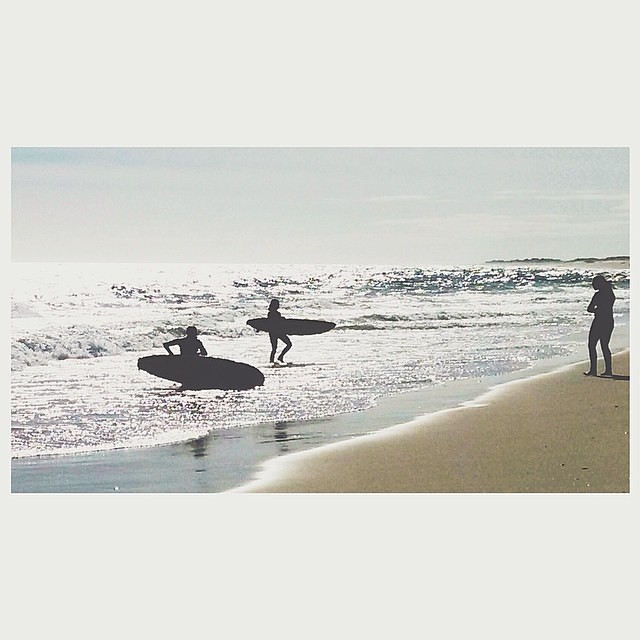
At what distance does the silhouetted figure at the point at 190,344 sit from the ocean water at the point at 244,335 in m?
0.04

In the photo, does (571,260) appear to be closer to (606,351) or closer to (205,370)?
(606,351)

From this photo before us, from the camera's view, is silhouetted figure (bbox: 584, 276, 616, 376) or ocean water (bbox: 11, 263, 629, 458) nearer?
ocean water (bbox: 11, 263, 629, 458)

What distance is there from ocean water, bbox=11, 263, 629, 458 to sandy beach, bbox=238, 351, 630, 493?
302mm

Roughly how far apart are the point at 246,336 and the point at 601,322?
84.6 inches

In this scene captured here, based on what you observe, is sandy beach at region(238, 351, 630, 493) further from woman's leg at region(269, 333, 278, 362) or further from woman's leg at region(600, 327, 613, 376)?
woman's leg at region(269, 333, 278, 362)

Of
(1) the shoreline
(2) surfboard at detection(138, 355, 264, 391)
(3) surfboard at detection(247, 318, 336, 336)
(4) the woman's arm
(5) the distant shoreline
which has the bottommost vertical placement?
(1) the shoreline

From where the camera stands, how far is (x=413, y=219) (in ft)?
22.5

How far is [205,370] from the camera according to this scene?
6922 mm

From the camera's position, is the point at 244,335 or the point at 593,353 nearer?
the point at 244,335

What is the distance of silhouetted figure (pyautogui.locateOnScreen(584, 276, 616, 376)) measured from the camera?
6.91m

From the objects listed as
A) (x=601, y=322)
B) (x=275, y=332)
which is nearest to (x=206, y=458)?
(x=275, y=332)

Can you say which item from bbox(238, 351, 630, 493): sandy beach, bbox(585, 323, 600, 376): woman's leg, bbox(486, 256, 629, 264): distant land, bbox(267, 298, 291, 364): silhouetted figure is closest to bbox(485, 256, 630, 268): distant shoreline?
bbox(486, 256, 629, 264): distant land

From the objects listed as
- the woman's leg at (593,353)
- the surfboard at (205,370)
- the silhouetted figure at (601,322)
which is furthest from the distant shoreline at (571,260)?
the surfboard at (205,370)

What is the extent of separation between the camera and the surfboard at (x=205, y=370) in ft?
22.5
